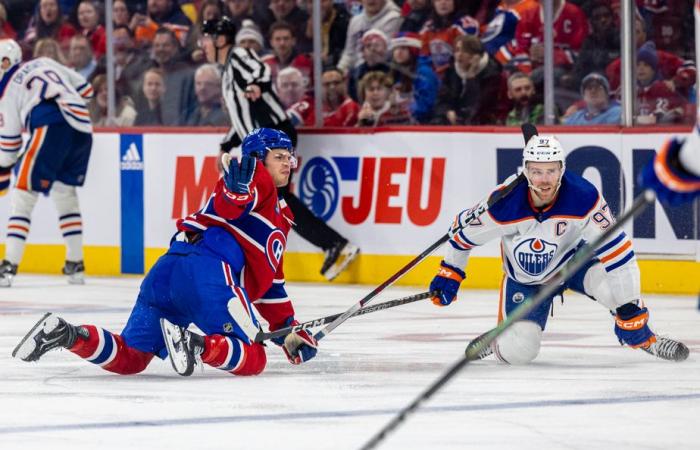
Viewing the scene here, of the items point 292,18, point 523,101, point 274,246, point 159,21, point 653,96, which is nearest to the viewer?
point 274,246

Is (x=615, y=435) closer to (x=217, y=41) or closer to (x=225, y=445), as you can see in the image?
(x=225, y=445)

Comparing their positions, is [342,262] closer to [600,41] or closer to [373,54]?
[373,54]

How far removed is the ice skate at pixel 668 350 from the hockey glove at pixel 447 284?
73 centimetres

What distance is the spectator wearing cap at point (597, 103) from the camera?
870 centimetres

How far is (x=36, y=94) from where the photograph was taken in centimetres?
955

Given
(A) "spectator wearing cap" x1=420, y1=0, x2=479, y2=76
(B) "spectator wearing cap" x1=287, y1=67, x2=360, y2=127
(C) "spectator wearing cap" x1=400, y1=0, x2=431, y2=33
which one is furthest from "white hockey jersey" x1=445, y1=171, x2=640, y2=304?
(B) "spectator wearing cap" x1=287, y1=67, x2=360, y2=127

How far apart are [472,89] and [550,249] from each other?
3.23m

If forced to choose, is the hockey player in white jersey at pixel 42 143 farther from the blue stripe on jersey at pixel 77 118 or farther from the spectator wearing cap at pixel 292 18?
the spectator wearing cap at pixel 292 18

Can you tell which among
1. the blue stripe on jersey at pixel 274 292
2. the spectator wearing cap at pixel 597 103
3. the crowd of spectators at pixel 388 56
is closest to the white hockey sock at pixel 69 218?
the crowd of spectators at pixel 388 56

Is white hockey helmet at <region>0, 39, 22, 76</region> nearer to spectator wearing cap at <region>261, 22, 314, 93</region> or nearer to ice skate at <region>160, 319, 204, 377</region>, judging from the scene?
spectator wearing cap at <region>261, 22, 314, 93</region>

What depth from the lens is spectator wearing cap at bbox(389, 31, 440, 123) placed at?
9281mm

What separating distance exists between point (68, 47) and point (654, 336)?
5734 millimetres

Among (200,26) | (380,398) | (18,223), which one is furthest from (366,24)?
(380,398)

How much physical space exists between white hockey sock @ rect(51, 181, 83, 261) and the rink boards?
1.84ft
